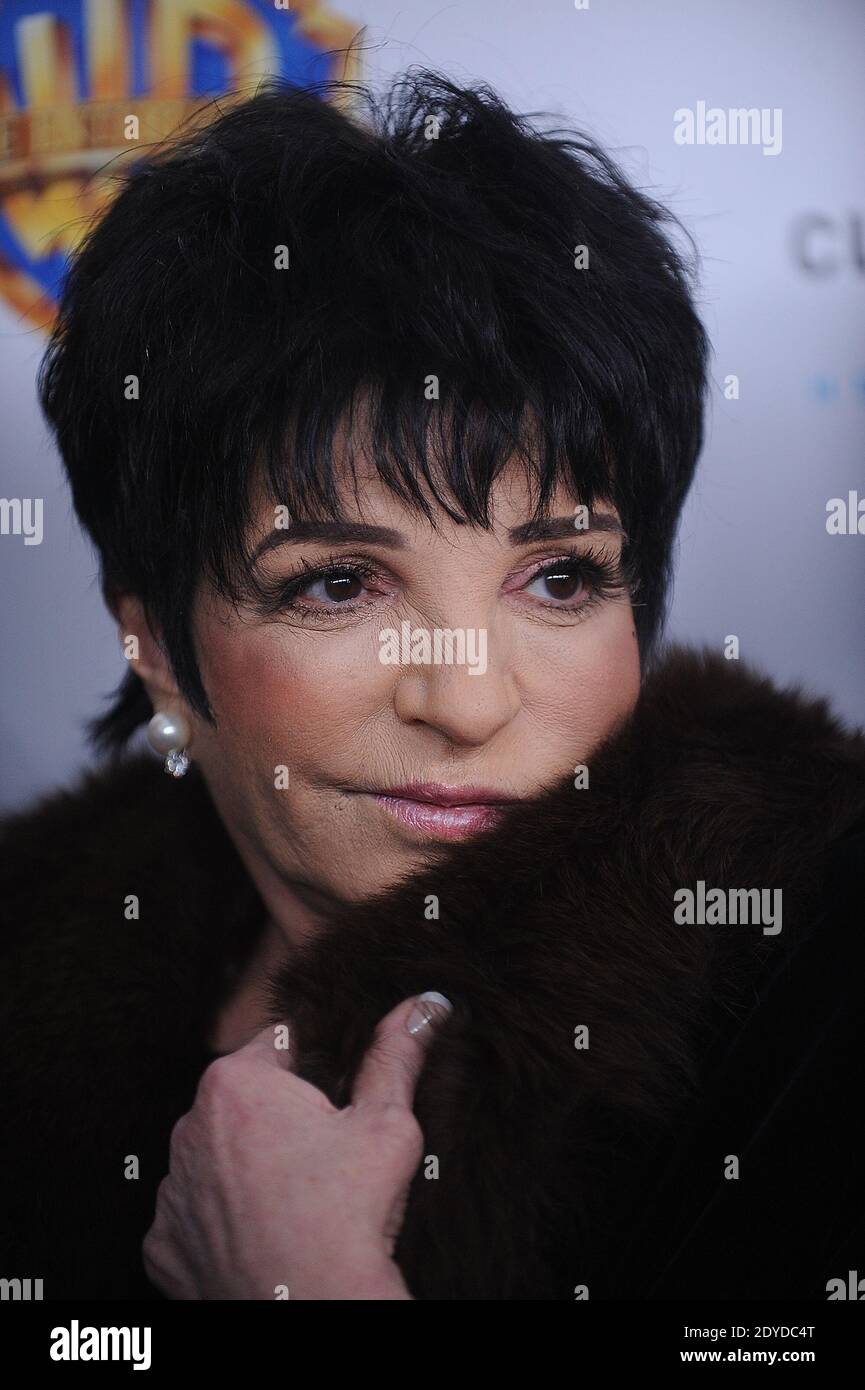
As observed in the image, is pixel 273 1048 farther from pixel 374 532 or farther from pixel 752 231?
pixel 752 231

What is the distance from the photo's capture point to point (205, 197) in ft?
4.68

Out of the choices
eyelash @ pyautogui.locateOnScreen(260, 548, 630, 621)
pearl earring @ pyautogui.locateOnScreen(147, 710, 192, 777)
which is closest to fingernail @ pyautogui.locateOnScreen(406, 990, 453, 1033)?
eyelash @ pyautogui.locateOnScreen(260, 548, 630, 621)

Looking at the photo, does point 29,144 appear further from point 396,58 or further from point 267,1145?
point 267,1145

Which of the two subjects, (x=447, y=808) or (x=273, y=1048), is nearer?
(x=273, y=1048)

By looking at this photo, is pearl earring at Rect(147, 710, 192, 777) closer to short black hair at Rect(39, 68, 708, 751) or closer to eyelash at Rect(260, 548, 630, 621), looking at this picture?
short black hair at Rect(39, 68, 708, 751)

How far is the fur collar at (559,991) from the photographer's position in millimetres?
1041

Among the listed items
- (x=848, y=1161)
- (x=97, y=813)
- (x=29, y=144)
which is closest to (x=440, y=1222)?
(x=848, y=1161)

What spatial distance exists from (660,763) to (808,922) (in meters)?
0.21

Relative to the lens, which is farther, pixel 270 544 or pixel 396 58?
pixel 396 58

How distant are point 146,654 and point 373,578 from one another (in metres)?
0.44

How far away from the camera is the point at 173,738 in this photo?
5.10 feet

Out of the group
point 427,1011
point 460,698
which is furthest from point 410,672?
point 427,1011

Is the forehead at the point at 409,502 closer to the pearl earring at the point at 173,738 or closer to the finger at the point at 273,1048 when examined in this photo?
the pearl earring at the point at 173,738

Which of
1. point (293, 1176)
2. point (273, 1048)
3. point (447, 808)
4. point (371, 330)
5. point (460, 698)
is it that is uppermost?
point (371, 330)
